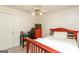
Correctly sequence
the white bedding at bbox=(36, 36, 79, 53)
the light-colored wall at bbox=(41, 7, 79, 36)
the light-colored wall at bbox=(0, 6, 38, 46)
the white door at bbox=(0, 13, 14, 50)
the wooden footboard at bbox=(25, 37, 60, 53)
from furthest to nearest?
the light-colored wall at bbox=(0, 6, 38, 46) → the light-colored wall at bbox=(41, 7, 79, 36) → the white door at bbox=(0, 13, 14, 50) → the white bedding at bbox=(36, 36, 79, 53) → the wooden footboard at bbox=(25, 37, 60, 53)

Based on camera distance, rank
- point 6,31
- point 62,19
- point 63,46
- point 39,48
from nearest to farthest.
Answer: point 39,48 < point 63,46 < point 6,31 < point 62,19

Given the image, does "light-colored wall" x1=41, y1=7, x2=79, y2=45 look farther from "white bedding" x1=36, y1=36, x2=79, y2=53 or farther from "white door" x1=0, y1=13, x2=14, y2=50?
"white door" x1=0, y1=13, x2=14, y2=50

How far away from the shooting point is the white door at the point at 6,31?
9.65 feet

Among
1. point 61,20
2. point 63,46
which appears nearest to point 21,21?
point 61,20

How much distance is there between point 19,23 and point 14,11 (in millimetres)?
438

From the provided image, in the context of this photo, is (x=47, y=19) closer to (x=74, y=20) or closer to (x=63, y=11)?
(x=63, y=11)

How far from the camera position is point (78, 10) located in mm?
3002

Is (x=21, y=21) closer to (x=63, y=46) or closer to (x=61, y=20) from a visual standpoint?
(x=61, y=20)

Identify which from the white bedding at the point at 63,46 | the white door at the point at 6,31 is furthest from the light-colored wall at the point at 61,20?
the white door at the point at 6,31

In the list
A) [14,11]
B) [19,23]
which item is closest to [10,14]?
[14,11]

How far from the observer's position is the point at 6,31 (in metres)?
3.14

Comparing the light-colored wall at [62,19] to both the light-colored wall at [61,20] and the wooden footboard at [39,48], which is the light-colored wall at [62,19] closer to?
the light-colored wall at [61,20]

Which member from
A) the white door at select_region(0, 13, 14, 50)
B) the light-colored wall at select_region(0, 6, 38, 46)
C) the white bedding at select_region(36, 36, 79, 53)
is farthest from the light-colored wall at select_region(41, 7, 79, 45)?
the white door at select_region(0, 13, 14, 50)

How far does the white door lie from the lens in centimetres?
294
